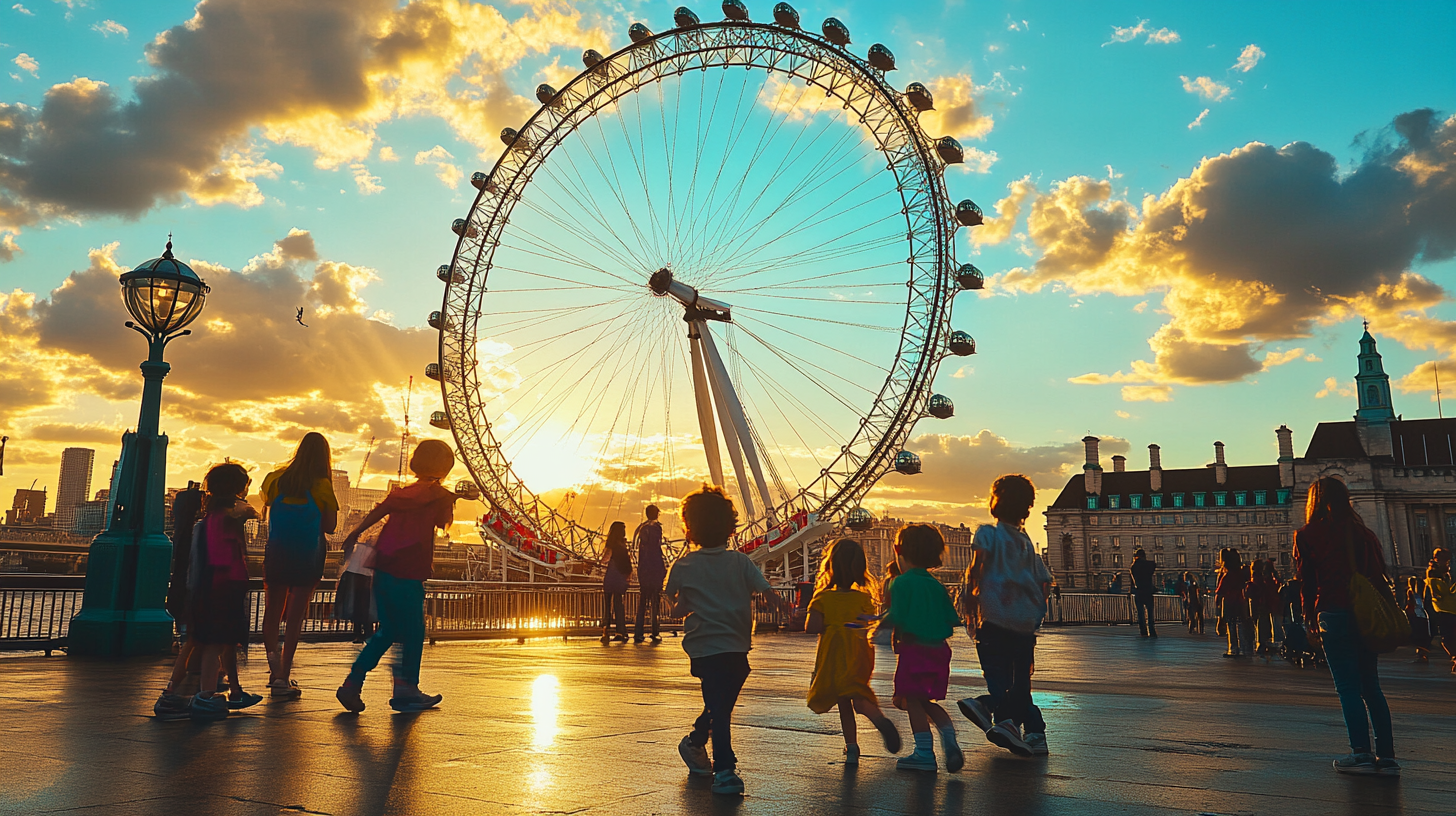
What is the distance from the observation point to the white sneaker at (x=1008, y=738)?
5340 mm

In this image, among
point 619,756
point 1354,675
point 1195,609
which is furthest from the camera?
point 1195,609

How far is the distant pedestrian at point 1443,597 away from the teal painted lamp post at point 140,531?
1596 cm

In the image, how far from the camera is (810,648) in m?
16.7

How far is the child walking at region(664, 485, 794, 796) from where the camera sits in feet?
15.6

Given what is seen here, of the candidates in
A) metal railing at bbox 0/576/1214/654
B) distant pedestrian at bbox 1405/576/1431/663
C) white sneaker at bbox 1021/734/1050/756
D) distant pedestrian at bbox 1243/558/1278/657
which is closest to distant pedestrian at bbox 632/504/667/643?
metal railing at bbox 0/576/1214/654

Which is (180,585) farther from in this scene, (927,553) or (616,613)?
(616,613)

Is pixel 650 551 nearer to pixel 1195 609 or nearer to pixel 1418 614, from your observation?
pixel 1418 614

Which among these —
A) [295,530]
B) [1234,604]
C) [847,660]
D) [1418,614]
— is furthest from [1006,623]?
[1418,614]

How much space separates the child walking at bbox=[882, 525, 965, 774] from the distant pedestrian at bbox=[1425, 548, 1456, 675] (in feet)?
37.6

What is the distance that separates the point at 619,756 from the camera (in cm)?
516

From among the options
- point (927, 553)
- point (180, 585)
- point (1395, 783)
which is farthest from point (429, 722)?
point (1395, 783)

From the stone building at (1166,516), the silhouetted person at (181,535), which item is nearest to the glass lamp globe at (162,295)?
the silhouetted person at (181,535)

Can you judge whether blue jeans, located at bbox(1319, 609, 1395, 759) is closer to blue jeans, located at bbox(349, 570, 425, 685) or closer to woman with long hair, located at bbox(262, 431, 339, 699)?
blue jeans, located at bbox(349, 570, 425, 685)

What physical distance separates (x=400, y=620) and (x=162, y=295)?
280 inches
